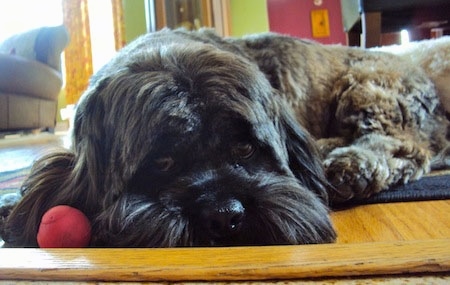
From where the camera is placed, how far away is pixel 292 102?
6.36ft

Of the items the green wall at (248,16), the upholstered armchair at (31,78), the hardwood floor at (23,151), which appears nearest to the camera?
the hardwood floor at (23,151)

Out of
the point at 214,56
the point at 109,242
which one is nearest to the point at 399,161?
the point at 214,56

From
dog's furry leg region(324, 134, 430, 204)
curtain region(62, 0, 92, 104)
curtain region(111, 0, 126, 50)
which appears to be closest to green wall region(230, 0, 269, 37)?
curtain region(111, 0, 126, 50)

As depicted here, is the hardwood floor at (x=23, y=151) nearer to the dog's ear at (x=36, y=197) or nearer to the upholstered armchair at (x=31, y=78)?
the dog's ear at (x=36, y=197)

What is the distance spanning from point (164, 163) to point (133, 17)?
4.87 metres

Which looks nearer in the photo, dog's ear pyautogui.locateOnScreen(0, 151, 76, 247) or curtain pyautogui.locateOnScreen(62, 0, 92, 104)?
dog's ear pyautogui.locateOnScreen(0, 151, 76, 247)

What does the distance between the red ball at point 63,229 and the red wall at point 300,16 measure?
19.8ft

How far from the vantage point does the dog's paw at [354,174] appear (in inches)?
58.4

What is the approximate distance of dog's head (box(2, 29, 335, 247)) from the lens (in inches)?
39.5

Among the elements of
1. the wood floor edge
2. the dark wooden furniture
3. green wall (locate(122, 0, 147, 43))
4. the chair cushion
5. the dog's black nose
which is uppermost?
green wall (locate(122, 0, 147, 43))

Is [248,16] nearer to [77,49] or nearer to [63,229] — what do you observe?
[77,49]

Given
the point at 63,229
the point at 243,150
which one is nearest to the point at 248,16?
the point at 243,150

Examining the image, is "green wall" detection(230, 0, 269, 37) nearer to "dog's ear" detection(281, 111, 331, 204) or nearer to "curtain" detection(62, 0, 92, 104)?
"curtain" detection(62, 0, 92, 104)

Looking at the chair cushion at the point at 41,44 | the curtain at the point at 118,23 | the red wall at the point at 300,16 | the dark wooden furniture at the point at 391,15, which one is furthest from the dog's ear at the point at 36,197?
the red wall at the point at 300,16
